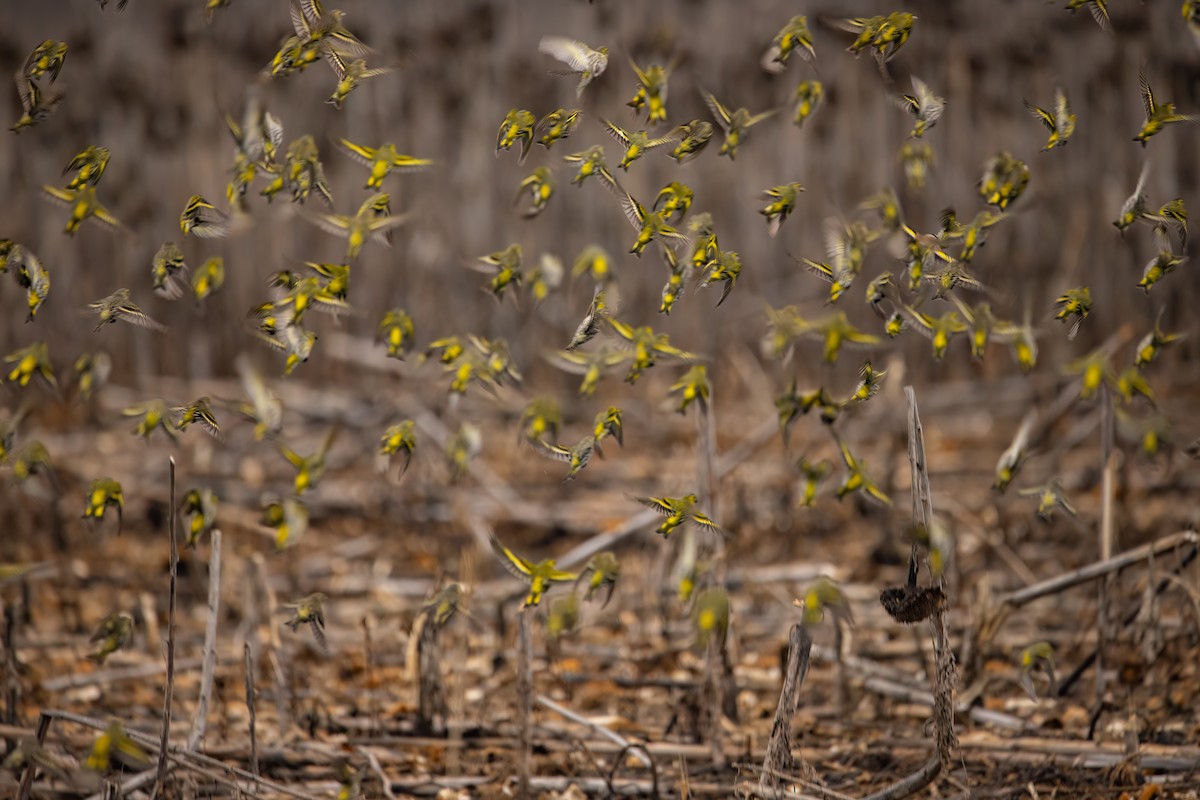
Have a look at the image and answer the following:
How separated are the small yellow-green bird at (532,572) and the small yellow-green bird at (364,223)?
620mm

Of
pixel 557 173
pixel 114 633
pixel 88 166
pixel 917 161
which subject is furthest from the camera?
pixel 557 173

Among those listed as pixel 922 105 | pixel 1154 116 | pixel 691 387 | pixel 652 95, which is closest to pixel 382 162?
pixel 652 95

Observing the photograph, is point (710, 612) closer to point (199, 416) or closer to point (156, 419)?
point (199, 416)

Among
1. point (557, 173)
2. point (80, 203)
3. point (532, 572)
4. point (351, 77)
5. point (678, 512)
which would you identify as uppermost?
point (557, 173)

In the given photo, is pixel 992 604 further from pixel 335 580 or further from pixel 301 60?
pixel 335 580

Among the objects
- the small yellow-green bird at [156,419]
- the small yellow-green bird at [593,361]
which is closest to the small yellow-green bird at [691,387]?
the small yellow-green bird at [593,361]

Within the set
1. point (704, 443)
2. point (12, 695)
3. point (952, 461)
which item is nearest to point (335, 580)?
point (12, 695)

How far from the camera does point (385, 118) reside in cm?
702

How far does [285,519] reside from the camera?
2.45 m

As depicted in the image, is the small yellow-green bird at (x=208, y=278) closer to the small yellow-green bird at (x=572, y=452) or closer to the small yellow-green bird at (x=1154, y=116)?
the small yellow-green bird at (x=572, y=452)

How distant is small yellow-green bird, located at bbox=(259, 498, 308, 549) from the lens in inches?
96.3

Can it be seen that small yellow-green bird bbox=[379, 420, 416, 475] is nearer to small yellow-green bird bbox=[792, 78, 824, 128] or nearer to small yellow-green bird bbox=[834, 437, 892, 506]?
small yellow-green bird bbox=[834, 437, 892, 506]

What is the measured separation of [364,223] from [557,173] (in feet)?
13.4

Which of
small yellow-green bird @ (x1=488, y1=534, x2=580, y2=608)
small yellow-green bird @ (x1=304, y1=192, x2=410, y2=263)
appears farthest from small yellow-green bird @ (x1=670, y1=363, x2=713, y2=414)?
small yellow-green bird @ (x1=304, y1=192, x2=410, y2=263)
